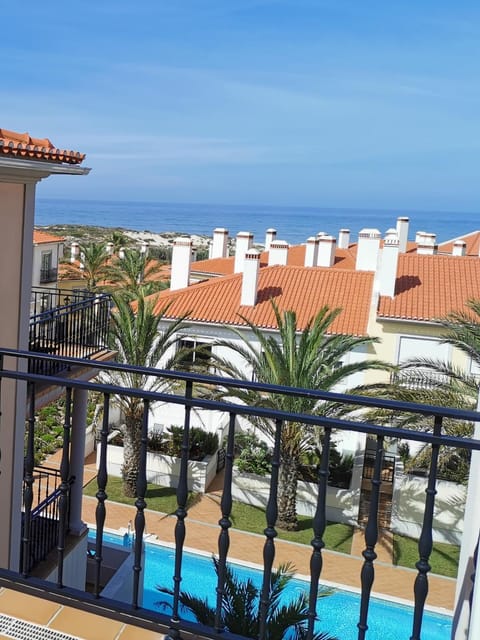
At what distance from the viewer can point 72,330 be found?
10.4 meters

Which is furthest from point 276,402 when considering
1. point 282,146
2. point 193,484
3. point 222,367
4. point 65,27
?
point 282,146

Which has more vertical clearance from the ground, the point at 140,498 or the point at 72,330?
the point at 140,498

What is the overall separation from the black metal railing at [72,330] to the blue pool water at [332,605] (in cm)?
450

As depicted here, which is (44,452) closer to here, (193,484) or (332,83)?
(193,484)

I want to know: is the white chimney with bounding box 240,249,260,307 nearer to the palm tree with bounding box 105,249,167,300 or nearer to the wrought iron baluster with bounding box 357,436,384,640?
the palm tree with bounding box 105,249,167,300

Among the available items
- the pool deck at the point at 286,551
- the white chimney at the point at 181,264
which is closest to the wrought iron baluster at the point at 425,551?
the pool deck at the point at 286,551

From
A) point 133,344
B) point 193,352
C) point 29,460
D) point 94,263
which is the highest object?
point 94,263

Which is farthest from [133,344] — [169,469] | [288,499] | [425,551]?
[425,551]

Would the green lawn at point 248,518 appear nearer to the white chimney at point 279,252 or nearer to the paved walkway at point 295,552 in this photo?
the paved walkway at point 295,552

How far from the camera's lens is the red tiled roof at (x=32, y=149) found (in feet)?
20.1

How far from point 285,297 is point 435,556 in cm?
1091

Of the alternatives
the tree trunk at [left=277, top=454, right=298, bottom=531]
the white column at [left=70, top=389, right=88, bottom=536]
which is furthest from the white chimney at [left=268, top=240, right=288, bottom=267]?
the white column at [left=70, top=389, right=88, bottom=536]

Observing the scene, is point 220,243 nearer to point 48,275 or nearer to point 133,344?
point 48,275

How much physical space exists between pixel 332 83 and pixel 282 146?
5091cm
